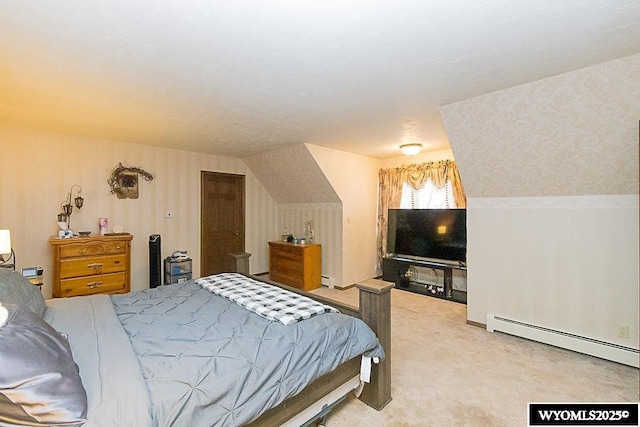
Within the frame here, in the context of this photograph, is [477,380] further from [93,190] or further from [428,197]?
[93,190]

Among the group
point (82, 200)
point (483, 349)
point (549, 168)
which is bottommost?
point (483, 349)

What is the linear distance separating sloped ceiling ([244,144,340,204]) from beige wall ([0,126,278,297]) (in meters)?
0.49

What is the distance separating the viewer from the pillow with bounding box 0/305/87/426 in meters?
0.93

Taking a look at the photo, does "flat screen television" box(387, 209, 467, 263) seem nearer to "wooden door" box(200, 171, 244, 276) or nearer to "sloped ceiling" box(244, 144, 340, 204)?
"sloped ceiling" box(244, 144, 340, 204)

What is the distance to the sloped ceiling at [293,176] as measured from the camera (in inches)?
184

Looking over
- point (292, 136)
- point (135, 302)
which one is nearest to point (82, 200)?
point (135, 302)

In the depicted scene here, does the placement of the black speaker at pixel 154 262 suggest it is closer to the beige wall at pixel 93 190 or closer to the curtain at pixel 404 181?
the beige wall at pixel 93 190

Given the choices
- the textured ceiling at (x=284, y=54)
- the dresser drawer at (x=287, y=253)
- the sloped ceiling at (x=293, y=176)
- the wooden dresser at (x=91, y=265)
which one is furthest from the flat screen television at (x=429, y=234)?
the wooden dresser at (x=91, y=265)

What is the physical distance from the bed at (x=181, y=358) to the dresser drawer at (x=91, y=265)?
1674mm

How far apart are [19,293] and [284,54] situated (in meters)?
2.16

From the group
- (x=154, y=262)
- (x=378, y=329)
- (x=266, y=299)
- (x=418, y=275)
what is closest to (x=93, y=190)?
(x=154, y=262)

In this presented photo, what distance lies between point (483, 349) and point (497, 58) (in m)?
2.57

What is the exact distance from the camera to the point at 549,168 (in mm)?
2838

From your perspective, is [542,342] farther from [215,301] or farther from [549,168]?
[215,301]
